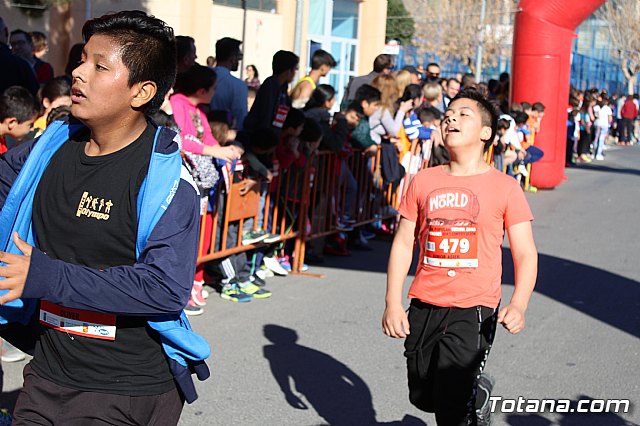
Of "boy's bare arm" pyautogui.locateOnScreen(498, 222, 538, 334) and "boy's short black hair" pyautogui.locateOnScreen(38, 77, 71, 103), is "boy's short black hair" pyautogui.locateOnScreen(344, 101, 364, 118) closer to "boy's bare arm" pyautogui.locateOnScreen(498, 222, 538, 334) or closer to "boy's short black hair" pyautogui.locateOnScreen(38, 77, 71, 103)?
"boy's short black hair" pyautogui.locateOnScreen(38, 77, 71, 103)

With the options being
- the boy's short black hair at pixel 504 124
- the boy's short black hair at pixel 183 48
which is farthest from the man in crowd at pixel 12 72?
the boy's short black hair at pixel 504 124

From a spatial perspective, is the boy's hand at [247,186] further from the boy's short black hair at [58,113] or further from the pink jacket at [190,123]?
the boy's short black hair at [58,113]

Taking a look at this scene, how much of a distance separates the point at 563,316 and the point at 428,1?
37.5 meters

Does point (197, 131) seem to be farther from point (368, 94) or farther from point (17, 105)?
point (368, 94)

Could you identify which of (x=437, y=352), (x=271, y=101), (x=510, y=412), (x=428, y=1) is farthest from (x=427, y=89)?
(x=428, y=1)

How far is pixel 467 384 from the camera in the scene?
392cm

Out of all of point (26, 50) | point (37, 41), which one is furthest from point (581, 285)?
point (37, 41)

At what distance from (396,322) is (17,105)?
107 inches

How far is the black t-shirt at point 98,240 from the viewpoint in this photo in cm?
264

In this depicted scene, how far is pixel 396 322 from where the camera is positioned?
3.97 metres

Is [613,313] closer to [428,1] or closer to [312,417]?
[312,417]

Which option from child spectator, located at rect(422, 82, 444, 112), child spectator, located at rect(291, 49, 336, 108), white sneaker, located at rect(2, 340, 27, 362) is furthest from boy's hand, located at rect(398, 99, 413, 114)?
white sneaker, located at rect(2, 340, 27, 362)

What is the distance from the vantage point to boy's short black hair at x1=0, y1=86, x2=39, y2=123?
5340 mm

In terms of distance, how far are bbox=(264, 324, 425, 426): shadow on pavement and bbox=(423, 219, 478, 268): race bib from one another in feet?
4.60
